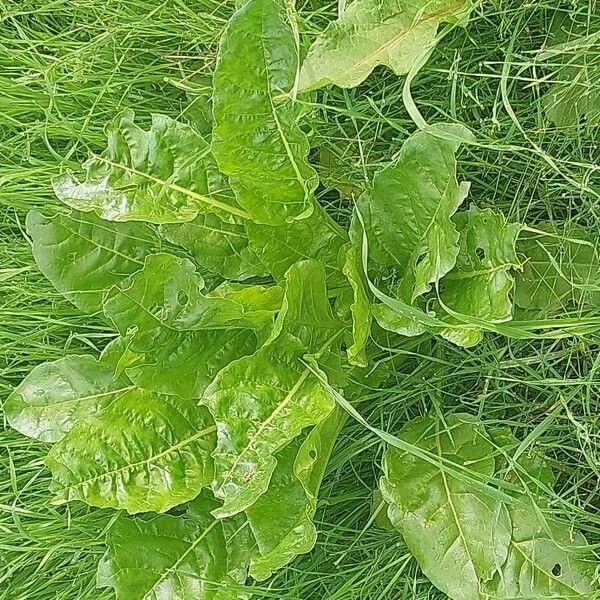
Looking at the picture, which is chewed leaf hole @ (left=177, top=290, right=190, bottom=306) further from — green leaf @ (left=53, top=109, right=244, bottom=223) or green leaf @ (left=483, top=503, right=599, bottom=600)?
green leaf @ (left=483, top=503, right=599, bottom=600)

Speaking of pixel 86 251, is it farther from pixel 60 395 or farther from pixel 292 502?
pixel 292 502

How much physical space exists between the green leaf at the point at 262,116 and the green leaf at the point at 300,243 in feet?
0.08

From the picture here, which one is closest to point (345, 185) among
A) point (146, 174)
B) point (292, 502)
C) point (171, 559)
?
point (146, 174)

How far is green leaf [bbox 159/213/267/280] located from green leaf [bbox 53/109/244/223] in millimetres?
40

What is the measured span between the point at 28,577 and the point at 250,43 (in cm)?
77

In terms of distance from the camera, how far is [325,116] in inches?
41.6

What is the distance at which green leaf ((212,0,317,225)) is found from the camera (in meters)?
0.86

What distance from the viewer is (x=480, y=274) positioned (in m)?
0.93

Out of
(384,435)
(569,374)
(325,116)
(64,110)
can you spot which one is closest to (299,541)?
(384,435)

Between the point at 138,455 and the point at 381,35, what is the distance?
502 mm

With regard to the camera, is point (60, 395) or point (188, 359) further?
point (60, 395)

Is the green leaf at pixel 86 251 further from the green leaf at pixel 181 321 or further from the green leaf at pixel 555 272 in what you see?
the green leaf at pixel 555 272

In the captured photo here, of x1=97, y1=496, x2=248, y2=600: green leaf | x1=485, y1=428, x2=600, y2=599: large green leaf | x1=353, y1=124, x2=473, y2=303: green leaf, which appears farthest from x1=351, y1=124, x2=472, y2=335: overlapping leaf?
x1=97, y1=496, x2=248, y2=600: green leaf

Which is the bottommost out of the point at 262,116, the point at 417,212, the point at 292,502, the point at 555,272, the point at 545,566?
the point at 545,566
